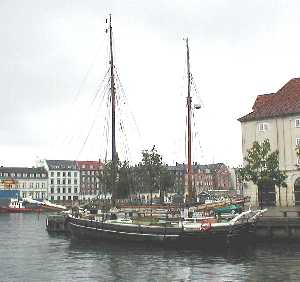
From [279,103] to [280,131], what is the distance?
4824mm

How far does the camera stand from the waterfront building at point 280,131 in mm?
69688

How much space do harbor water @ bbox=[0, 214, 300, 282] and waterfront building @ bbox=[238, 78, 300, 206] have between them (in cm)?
2521


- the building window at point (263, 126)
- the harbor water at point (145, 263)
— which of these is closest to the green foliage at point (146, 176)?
the building window at point (263, 126)

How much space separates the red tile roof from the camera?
72.8 m

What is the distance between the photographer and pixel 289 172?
70188 millimetres

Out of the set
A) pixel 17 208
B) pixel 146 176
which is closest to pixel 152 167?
pixel 146 176

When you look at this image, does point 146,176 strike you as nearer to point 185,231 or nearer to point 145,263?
point 185,231

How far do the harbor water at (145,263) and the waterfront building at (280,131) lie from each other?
82.7ft

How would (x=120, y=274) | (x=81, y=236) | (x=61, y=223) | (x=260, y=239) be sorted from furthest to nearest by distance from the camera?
(x=61, y=223) → (x=81, y=236) → (x=260, y=239) → (x=120, y=274)

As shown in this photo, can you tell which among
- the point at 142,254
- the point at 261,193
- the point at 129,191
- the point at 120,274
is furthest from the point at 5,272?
the point at 129,191

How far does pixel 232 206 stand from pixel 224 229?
12059 millimetres

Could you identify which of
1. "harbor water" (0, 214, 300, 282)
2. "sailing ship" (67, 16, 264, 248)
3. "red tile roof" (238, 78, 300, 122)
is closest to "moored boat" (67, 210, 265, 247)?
"sailing ship" (67, 16, 264, 248)

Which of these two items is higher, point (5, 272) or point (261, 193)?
point (261, 193)

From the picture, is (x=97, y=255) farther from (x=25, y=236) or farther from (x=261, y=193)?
(x=261, y=193)
